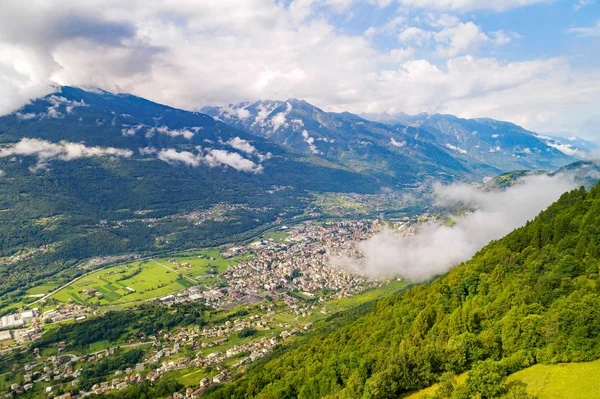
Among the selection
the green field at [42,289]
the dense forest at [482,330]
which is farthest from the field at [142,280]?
the dense forest at [482,330]

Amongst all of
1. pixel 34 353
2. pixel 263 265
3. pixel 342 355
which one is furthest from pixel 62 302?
pixel 342 355

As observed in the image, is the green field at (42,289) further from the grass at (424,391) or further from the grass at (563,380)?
the grass at (563,380)

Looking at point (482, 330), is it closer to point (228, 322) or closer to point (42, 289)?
point (228, 322)

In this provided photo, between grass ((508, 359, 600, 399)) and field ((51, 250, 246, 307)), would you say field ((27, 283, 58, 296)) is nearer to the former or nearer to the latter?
field ((51, 250, 246, 307))

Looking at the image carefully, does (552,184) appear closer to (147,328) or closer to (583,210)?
(583,210)

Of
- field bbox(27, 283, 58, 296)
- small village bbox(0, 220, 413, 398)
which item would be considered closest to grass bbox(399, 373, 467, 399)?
small village bbox(0, 220, 413, 398)
